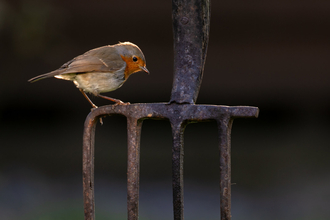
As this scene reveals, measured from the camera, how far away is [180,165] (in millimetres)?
1209

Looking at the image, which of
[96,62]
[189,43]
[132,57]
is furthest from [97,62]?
[189,43]

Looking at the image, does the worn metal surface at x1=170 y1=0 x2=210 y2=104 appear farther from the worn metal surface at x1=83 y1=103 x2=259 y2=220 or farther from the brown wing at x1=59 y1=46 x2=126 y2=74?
the brown wing at x1=59 y1=46 x2=126 y2=74

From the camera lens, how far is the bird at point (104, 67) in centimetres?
165

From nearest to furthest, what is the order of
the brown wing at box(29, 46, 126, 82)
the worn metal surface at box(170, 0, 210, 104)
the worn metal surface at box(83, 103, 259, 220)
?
the worn metal surface at box(83, 103, 259, 220) < the worn metal surface at box(170, 0, 210, 104) < the brown wing at box(29, 46, 126, 82)

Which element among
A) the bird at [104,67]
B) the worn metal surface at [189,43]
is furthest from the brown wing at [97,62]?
the worn metal surface at [189,43]

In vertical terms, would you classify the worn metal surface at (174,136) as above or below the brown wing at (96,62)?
below

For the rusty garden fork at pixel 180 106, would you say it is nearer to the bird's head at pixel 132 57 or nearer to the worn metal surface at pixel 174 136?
the worn metal surface at pixel 174 136

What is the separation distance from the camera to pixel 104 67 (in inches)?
66.0

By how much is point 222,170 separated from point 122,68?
0.78 meters

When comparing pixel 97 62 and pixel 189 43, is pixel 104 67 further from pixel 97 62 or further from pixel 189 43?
pixel 189 43

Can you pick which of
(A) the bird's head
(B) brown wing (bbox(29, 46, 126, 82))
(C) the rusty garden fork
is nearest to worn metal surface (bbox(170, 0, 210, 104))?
(C) the rusty garden fork

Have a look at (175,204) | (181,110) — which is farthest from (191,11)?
(175,204)

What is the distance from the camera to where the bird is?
1.65 metres

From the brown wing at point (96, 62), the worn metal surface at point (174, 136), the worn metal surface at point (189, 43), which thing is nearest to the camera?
the worn metal surface at point (174, 136)
